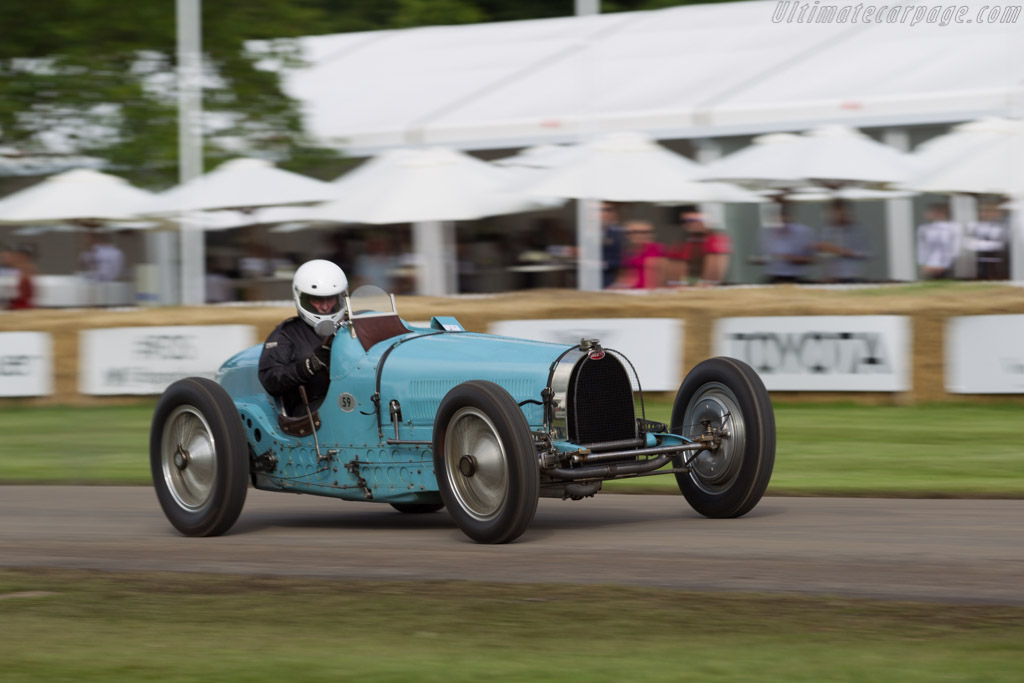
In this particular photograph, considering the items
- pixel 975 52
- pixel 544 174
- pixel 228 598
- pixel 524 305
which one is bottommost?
pixel 228 598

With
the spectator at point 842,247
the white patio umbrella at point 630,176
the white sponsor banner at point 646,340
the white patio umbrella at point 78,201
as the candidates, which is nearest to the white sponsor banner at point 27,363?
the white patio umbrella at point 78,201

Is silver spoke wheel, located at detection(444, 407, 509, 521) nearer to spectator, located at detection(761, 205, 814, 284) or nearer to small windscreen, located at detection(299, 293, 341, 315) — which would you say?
small windscreen, located at detection(299, 293, 341, 315)

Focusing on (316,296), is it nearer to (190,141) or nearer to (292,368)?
(292,368)

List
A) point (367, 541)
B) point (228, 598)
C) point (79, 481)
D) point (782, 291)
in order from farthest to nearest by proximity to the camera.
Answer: point (782, 291) → point (79, 481) → point (367, 541) → point (228, 598)

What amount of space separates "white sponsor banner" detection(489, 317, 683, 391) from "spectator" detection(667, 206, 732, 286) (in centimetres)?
245

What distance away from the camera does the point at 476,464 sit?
25.0 ft

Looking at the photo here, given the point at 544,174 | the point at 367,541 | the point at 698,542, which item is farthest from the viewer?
the point at 544,174

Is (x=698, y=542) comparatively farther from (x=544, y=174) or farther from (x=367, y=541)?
(x=544, y=174)

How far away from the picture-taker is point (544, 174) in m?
20.5

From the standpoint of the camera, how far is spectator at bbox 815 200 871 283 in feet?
57.0

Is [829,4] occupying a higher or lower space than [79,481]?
higher

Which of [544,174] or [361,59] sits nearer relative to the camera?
[544,174]

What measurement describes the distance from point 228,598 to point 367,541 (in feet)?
5.45

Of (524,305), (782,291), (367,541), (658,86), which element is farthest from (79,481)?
(658,86)
